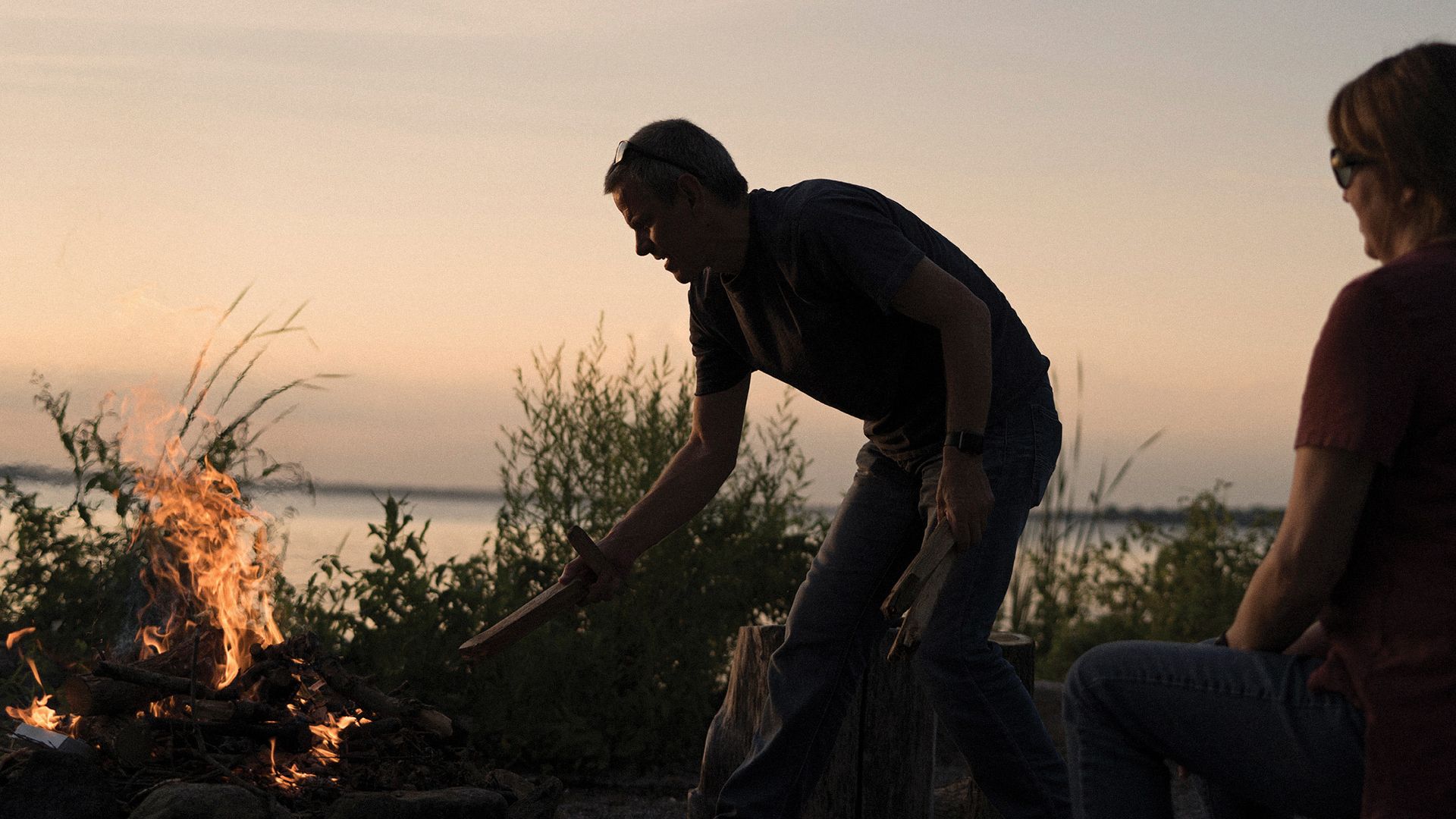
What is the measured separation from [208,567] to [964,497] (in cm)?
303

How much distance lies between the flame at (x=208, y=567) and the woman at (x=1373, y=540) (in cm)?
362

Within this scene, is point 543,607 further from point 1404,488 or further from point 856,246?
point 1404,488

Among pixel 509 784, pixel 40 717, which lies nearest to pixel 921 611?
pixel 509 784

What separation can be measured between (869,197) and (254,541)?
2.82 m

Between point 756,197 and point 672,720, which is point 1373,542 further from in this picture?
point 672,720

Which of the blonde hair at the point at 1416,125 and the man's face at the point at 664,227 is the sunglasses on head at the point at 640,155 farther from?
the blonde hair at the point at 1416,125

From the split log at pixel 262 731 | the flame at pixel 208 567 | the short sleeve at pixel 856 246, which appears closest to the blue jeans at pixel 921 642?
the short sleeve at pixel 856 246

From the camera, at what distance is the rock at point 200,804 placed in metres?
3.95

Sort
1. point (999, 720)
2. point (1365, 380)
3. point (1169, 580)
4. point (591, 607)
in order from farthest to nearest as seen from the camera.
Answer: point (1169, 580), point (591, 607), point (999, 720), point (1365, 380)

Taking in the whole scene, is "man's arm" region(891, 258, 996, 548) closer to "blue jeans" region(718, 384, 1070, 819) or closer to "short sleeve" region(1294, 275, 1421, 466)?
"blue jeans" region(718, 384, 1070, 819)

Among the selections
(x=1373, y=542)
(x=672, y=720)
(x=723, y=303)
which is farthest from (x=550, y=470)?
(x=1373, y=542)

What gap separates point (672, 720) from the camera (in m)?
6.52

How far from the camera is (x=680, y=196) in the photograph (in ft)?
11.6

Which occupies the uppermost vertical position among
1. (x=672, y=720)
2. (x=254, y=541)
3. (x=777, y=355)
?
(x=777, y=355)
